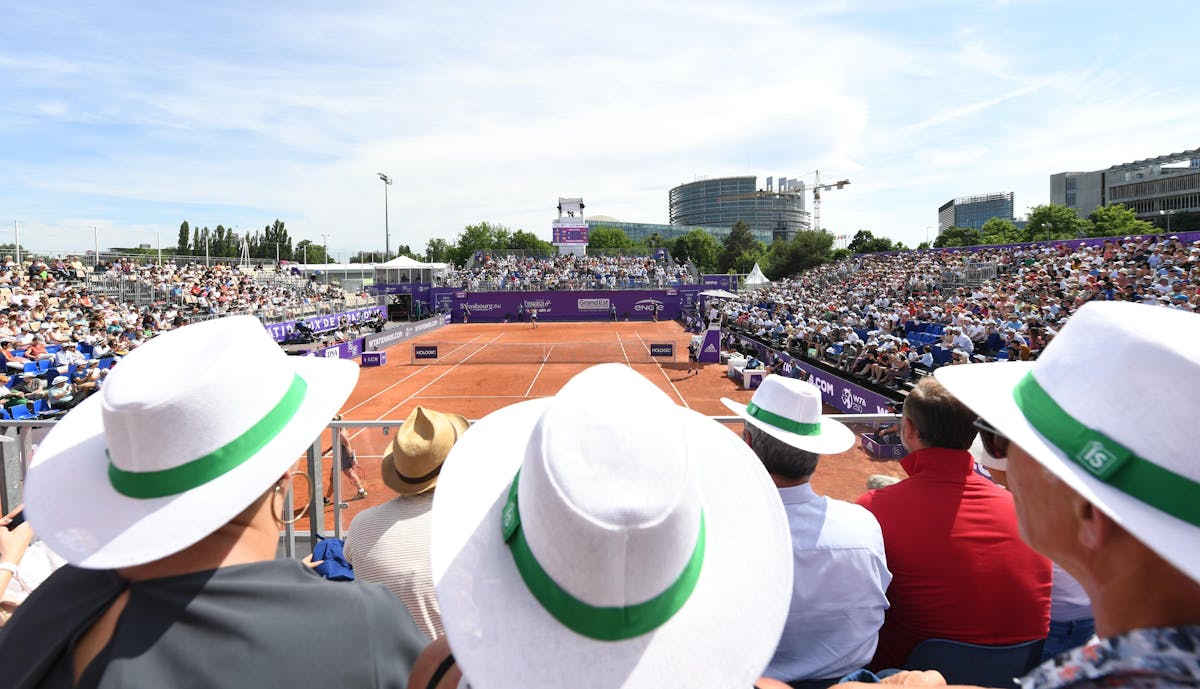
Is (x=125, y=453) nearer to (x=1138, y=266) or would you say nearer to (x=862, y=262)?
(x=1138, y=266)

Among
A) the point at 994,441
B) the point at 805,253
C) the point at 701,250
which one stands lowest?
the point at 994,441

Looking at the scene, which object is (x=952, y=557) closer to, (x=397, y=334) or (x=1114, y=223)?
(x=397, y=334)

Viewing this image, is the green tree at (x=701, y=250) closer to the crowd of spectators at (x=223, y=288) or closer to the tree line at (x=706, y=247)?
the tree line at (x=706, y=247)

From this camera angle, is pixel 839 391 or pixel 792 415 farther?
pixel 839 391

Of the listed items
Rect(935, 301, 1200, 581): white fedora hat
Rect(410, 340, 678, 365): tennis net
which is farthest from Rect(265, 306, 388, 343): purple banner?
Rect(935, 301, 1200, 581): white fedora hat

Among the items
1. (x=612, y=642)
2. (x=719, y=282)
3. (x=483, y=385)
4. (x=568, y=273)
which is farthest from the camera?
(x=568, y=273)

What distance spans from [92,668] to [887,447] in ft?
17.0

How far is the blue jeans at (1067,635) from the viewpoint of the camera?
2801 millimetres

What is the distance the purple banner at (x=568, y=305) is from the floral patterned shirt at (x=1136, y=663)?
4738 cm

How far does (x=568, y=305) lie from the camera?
160 feet

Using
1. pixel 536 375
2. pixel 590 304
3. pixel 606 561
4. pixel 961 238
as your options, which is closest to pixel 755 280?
pixel 590 304

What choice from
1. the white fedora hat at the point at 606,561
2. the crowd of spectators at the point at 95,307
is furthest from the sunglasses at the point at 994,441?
the crowd of spectators at the point at 95,307

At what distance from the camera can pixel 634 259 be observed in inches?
2457

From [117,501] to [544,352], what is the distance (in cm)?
2913
